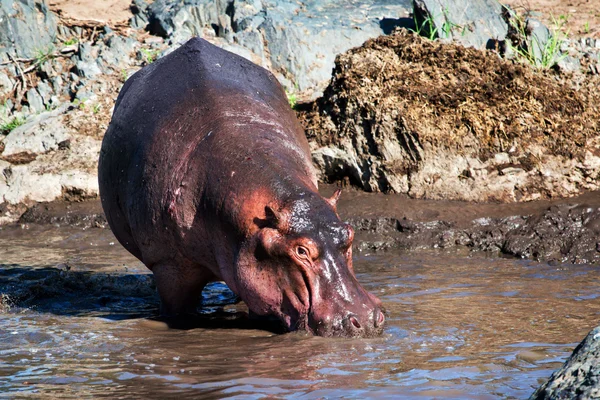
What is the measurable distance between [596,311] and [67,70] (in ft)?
28.1

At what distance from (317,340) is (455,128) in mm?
4766

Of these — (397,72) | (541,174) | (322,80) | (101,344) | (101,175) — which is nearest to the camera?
(101,344)

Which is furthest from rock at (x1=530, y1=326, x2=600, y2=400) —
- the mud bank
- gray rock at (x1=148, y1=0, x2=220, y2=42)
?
gray rock at (x1=148, y1=0, x2=220, y2=42)

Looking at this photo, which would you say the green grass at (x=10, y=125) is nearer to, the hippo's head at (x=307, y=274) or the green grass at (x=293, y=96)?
the green grass at (x=293, y=96)

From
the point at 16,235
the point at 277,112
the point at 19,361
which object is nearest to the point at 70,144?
the point at 16,235

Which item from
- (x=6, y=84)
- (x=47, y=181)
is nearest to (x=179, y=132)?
(x=47, y=181)

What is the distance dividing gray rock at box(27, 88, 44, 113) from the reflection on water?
4.27m

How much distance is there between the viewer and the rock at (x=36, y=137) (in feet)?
35.2

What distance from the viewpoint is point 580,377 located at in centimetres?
323

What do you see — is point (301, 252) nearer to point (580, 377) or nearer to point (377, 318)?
point (377, 318)

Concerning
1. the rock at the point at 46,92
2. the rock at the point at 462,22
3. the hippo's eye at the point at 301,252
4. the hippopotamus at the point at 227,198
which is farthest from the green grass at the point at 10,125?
the hippo's eye at the point at 301,252

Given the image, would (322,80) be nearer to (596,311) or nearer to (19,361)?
(596,311)

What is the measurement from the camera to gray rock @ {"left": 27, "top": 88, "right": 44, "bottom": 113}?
11.8 metres

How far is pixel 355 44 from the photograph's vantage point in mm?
11945
